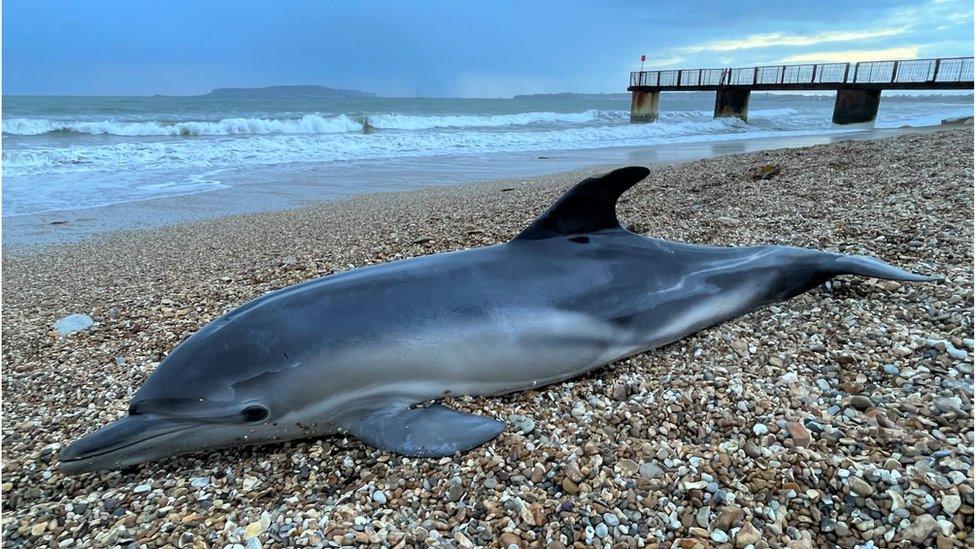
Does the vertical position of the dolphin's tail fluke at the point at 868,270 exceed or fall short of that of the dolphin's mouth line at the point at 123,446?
it exceeds it

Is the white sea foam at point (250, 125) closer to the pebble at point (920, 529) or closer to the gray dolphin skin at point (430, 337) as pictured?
the gray dolphin skin at point (430, 337)

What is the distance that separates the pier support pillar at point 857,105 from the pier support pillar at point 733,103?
18.9 ft

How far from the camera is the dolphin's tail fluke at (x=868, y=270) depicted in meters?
4.25

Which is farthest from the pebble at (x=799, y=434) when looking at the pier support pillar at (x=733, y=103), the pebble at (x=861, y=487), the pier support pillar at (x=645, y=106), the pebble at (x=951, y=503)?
the pier support pillar at (x=733, y=103)

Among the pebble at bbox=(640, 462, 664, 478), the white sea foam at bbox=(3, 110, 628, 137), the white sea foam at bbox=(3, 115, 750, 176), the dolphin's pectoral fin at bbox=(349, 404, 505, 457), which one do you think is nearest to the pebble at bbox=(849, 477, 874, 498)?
the pebble at bbox=(640, 462, 664, 478)

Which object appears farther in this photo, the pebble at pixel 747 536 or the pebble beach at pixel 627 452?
the pebble beach at pixel 627 452

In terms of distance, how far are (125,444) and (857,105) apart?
38.3m

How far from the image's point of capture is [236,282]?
19.0 ft

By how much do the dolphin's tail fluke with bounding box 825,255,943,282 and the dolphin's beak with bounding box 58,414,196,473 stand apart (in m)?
4.15

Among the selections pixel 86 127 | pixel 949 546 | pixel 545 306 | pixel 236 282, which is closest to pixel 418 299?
pixel 545 306

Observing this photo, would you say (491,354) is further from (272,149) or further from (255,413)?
(272,149)

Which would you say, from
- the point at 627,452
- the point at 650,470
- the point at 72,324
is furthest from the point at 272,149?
the point at 650,470

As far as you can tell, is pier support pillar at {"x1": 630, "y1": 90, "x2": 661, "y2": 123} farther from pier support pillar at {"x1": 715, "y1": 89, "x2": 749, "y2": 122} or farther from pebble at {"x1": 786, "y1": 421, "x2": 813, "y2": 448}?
pebble at {"x1": 786, "y1": 421, "x2": 813, "y2": 448}

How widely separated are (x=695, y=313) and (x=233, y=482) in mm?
2821
